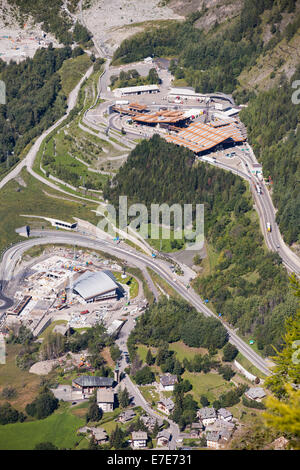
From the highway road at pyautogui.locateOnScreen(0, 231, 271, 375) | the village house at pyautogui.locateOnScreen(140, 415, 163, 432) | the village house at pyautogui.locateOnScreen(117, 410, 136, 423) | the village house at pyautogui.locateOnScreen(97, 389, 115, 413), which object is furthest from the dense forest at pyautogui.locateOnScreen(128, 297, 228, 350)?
the village house at pyautogui.locateOnScreen(140, 415, 163, 432)

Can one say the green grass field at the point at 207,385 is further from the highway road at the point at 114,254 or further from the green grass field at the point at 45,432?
the green grass field at the point at 45,432

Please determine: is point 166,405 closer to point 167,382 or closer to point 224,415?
point 167,382

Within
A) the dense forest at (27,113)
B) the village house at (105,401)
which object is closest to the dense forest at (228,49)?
the dense forest at (27,113)

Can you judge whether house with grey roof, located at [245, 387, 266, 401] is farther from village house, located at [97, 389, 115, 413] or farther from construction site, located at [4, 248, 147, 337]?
construction site, located at [4, 248, 147, 337]

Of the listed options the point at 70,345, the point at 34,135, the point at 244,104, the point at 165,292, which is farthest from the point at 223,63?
the point at 70,345

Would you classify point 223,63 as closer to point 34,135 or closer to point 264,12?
point 264,12

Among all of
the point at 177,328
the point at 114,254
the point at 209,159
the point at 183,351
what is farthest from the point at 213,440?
the point at 209,159

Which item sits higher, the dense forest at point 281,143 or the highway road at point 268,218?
the dense forest at point 281,143
